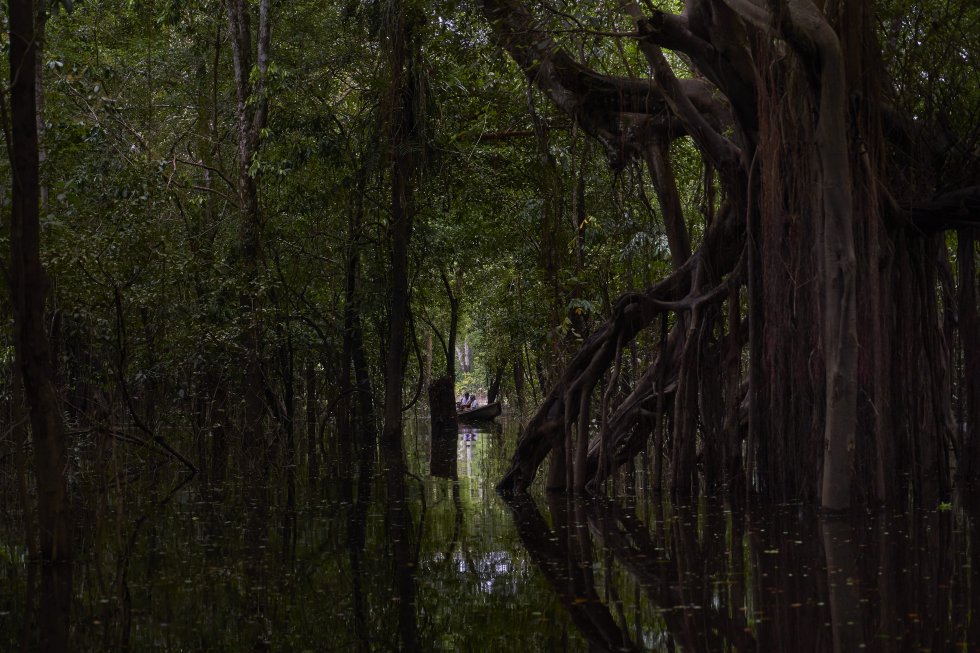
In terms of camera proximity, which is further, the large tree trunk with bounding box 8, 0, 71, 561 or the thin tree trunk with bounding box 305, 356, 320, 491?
the thin tree trunk with bounding box 305, 356, 320, 491

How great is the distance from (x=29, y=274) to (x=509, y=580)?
10.0ft

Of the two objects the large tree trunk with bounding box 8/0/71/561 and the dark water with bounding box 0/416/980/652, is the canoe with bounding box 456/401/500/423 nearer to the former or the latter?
the dark water with bounding box 0/416/980/652

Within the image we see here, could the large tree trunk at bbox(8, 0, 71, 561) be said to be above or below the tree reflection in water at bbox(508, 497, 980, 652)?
above

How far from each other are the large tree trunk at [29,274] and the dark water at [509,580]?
0.67 meters

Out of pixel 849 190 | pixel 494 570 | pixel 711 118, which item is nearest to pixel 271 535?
pixel 494 570

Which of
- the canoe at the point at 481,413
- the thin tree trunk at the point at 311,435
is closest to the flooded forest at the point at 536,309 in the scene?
the thin tree trunk at the point at 311,435

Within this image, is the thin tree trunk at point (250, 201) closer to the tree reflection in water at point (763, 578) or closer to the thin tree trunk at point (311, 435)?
the thin tree trunk at point (311, 435)

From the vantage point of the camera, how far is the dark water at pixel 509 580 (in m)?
4.78

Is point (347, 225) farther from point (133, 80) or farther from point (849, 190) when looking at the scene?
point (849, 190)

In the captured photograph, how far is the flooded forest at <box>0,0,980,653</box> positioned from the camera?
574 centimetres

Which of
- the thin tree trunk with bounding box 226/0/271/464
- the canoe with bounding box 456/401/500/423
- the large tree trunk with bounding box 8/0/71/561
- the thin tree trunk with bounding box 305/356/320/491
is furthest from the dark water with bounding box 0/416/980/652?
the canoe with bounding box 456/401/500/423

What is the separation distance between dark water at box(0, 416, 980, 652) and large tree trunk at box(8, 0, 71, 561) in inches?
26.2

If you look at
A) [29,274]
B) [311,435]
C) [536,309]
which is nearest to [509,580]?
[29,274]

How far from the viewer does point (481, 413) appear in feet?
117
